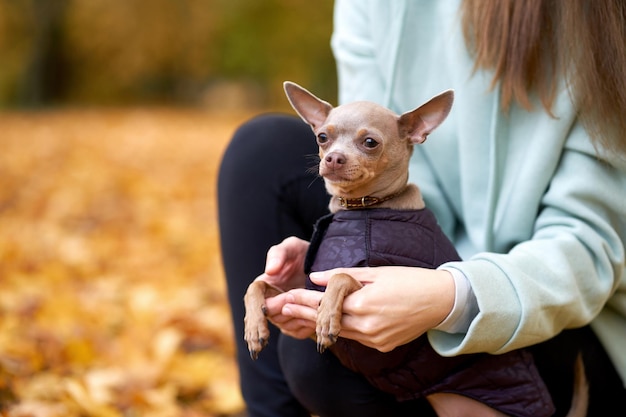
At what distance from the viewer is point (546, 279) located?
1.85 meters

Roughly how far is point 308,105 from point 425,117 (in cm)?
31

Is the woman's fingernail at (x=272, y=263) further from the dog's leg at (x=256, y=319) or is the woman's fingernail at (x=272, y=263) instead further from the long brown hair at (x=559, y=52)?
the long brown hair at (x=559, y=52)

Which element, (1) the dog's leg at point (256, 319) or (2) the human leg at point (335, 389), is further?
(2) the human leg at point (335, 389)

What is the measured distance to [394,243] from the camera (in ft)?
5.82

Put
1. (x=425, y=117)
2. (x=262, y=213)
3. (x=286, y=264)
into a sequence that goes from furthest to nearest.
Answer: (x=262, y=213) → (x=286, y=264) → (x=425, y=117)

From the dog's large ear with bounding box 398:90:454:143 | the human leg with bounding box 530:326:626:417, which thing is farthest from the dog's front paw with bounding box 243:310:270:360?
the human leg with bounding box 530:326:626:417

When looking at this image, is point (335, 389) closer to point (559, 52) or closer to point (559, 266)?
point (559, 266)

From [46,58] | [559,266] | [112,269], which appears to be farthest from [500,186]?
[46,58]

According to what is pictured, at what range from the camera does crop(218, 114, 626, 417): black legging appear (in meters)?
2.09

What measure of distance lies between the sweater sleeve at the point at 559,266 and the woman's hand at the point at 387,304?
0.08 metres

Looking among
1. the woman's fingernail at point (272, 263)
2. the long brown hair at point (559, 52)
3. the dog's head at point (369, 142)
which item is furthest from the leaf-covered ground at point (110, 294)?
the long brown hair at point (559, 52)

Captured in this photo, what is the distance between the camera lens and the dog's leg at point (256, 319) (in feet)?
5.59

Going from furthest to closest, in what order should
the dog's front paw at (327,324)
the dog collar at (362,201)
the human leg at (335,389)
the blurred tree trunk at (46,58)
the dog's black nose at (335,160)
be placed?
the blurred tree trunk at (46,58) → the human leg at (335,389) → the dog collar at (362,201) → the dog's black nose at (335,160) → the dog's front paw at (327,324)

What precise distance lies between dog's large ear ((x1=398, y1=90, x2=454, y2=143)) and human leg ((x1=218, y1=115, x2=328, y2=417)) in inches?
17.5
